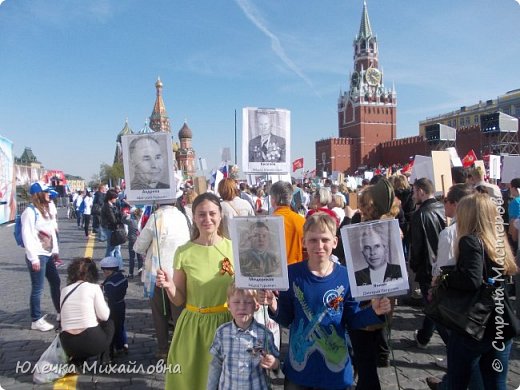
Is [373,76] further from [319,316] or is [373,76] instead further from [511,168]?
[319,316]

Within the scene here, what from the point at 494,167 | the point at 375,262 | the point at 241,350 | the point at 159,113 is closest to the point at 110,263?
the point at 241,350

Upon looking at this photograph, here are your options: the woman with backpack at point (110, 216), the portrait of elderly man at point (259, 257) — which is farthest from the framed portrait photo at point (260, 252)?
the woman with backpack at point (110, 216)

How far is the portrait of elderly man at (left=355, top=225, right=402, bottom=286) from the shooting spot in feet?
8.04

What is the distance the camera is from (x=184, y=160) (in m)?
74.7

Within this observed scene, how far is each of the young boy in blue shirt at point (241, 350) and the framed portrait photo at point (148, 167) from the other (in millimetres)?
1114

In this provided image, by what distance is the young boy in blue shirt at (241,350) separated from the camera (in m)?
2.63

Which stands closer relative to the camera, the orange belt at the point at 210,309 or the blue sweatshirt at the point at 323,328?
the blue sweatshirt at the point at 323,328

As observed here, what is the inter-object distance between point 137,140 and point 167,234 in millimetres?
1530

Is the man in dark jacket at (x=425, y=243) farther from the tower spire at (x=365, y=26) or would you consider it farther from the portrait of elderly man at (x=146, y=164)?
the tower spire at (x=365, y=26)

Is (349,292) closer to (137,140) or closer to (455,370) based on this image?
(455,370)

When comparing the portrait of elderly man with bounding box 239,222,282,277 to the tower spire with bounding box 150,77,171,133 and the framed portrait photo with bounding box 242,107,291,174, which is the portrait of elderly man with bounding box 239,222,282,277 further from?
the tower spire with bounding box 150,77,171,133

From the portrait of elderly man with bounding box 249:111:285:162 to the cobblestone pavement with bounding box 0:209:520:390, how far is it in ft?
6.45

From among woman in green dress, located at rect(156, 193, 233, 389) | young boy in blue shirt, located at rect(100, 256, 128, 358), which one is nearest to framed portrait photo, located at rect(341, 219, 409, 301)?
woman in green dress, located at rect(156, 193, 233, 389)

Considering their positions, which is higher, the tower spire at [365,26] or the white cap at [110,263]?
the tower spire at [365,26]
